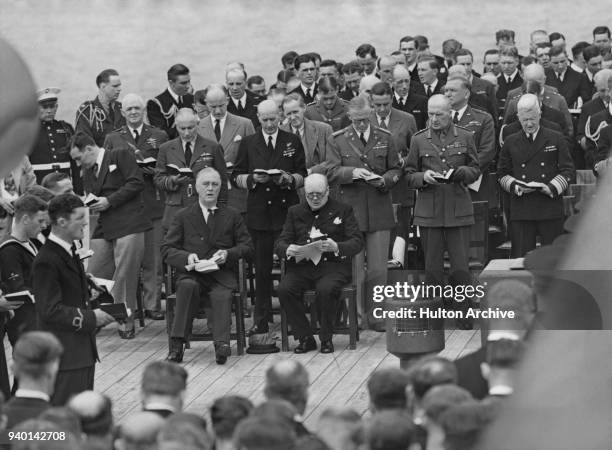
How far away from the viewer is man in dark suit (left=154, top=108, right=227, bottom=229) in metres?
12.0

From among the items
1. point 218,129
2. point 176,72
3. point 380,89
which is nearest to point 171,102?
point 176,72

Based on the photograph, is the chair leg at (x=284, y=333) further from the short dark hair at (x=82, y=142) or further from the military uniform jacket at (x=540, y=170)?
the military uniform jacket at (x=540, y=170)

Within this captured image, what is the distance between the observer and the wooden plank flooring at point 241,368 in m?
9.69

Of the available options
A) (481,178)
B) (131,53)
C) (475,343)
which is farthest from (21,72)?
(131,53)

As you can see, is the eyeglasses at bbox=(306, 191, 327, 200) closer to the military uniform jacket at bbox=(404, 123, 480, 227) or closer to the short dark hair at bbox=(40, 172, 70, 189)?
the military uniform jacket at bbox=(404, 123, 480, 227)

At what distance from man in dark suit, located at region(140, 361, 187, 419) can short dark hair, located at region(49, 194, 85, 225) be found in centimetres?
221

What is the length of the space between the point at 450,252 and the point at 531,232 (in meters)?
0.82

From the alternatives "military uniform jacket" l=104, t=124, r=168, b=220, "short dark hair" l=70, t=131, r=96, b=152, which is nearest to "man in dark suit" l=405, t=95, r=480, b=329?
"military uniform jacket" l=104, t=124, r=168, b=220

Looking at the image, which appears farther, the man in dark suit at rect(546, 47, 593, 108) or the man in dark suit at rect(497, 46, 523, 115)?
the man in dark suit at rect(497, 46, 523, 115)

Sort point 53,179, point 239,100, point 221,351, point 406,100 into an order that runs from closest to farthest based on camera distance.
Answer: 1. point 53,179
2. point 221,351
3. point 406,100
4. point 239,100

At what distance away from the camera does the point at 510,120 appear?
13414 millimetres

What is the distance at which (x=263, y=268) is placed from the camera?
469 inches

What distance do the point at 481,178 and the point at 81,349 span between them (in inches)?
223

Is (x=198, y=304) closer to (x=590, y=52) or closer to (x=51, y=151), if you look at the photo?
(x=51, y=151)
